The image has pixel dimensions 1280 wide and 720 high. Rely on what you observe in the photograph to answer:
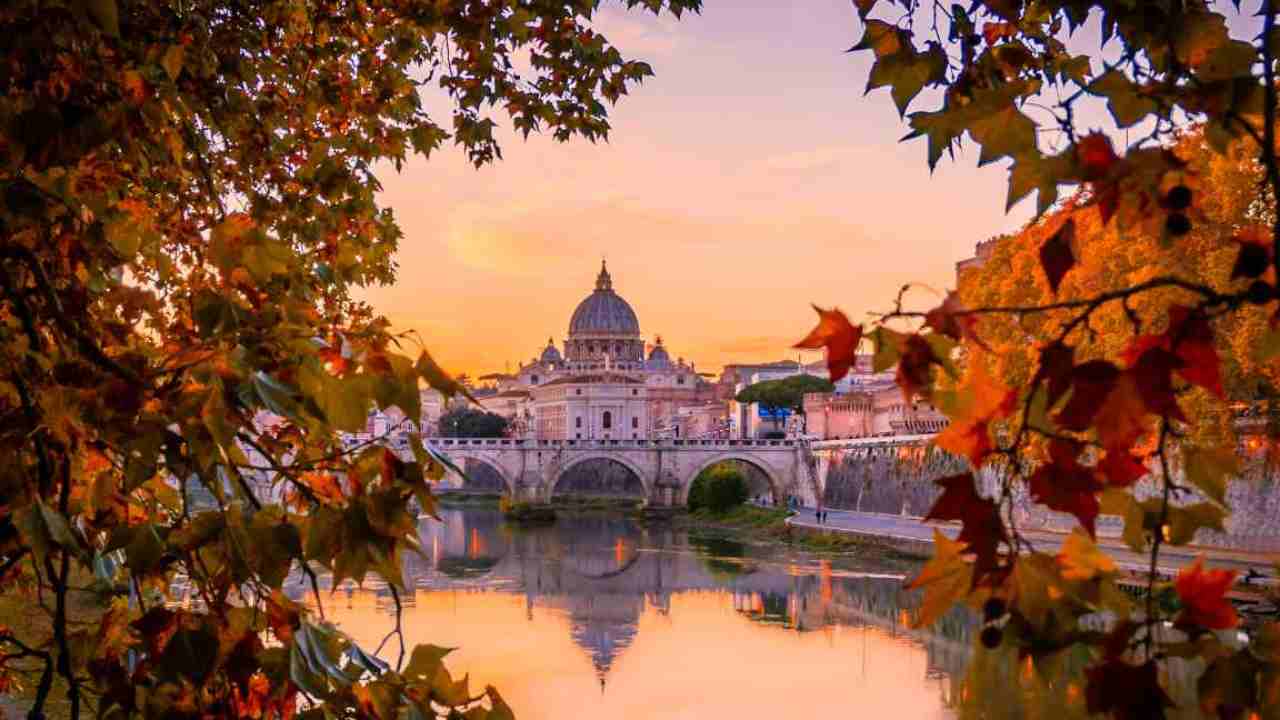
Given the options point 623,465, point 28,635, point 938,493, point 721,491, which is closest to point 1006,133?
point 28,635

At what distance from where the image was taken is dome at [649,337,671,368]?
311ft

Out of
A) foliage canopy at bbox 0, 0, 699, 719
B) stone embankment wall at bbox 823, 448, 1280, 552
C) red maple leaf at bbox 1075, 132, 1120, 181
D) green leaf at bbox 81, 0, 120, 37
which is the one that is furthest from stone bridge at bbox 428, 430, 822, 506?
red maple leaf at bbox 1075, 132, 1120, 181

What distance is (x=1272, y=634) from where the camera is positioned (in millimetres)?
1165

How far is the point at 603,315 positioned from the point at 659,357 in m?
6.48

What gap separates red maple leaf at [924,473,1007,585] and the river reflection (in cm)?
894

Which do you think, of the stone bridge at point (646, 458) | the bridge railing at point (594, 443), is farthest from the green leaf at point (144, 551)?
the bridge railing at point (594, 443)

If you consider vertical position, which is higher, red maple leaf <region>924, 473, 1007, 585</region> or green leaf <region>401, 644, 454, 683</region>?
red maple leaf <region>924, 473, 1007, 585</region>

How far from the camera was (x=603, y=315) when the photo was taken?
92938 mm

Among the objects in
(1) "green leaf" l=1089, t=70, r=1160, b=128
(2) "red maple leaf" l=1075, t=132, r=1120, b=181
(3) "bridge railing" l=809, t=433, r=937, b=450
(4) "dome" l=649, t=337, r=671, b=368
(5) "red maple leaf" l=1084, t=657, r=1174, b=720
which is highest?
(4) "dome" l=649, t=337, r=671, b=368

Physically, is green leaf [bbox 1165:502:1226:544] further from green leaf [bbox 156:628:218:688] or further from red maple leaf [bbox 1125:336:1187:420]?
green leaf [bbox 156:628:218:688]

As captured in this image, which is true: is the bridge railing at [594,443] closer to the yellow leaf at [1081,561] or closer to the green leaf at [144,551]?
the green leaf at [144,551]

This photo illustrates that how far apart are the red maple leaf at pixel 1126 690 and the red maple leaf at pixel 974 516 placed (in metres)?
0.12

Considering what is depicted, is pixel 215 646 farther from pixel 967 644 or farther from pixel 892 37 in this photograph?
pixel 967 644

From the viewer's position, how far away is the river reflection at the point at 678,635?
1437 cm
